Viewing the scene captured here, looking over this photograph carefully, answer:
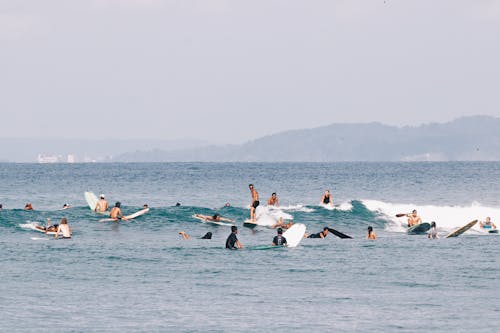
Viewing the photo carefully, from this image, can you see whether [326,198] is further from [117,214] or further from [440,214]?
[117,214]

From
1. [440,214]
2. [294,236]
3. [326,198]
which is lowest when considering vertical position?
[440,214]

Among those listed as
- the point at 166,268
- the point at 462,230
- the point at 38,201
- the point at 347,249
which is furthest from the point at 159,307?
the point at 38,201

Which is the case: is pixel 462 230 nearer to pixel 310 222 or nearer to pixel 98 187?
pixel 310 222

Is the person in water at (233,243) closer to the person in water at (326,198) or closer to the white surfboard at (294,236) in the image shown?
the white surfboard at (294,236)

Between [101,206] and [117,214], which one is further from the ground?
[101,206]

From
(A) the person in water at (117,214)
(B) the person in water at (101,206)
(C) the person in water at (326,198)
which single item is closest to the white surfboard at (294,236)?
(A) the person in water at (117,214)

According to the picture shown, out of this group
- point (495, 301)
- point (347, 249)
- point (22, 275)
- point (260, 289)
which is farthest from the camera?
point (347, 249)

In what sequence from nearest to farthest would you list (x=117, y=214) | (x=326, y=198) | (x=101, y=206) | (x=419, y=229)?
(x=419, y=229) → (x=117, y=214) → (x=101, y=206) → (x=326, y=198)

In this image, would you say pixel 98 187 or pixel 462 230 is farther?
pixel 98 187

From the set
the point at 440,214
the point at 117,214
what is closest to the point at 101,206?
the point at 117,214

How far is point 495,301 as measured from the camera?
1067 inches

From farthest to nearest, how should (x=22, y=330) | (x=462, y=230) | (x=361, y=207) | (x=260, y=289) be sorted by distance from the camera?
(x=361, y=207), (x=462, y=230), (x=260, y=289), (x=22, y=330)

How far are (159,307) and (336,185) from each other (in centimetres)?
10981

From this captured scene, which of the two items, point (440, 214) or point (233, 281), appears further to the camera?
point (440, 214)
